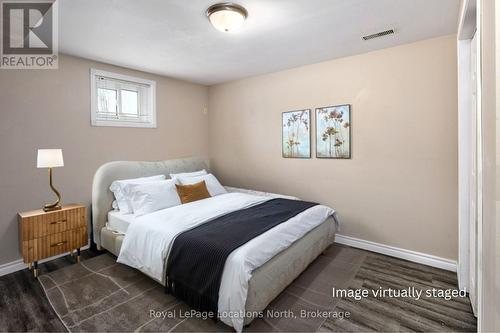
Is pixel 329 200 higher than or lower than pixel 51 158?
lower

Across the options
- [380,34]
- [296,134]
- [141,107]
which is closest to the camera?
[380,34]

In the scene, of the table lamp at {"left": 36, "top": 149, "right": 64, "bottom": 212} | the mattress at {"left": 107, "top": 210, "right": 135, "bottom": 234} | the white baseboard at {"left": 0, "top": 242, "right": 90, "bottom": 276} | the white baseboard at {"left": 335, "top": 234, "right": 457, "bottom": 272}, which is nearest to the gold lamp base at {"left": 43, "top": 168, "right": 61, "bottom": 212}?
the table lamp at {"left": 36, "top": 149, "right": 64, "bottom": 212}

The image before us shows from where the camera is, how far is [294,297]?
87.4 inches

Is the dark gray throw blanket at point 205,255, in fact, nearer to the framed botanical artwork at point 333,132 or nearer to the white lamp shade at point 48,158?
the framed botanical artwork at point 333,132

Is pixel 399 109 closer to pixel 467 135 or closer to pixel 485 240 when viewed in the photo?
pixel 467 135

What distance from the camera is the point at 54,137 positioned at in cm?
294

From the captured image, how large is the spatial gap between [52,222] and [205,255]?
1.96 m

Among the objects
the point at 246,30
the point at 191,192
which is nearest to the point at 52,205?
the point at 191,192

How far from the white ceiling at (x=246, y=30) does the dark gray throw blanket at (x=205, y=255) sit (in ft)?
6.30

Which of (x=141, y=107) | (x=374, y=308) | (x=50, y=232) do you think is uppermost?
(x=141, y=107)

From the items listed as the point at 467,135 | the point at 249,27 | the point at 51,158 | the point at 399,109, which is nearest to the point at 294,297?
the point at 467,135

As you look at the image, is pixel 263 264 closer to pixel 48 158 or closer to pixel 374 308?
pixel 374 308

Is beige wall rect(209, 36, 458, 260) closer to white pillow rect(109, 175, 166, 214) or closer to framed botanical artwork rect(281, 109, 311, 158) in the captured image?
framed botanical artwork rect(281, 109, 311, 158)

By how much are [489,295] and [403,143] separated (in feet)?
7.46
